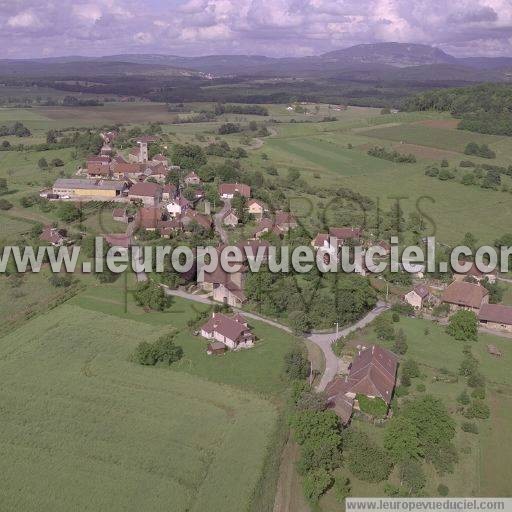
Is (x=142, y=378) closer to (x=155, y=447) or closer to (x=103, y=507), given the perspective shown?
(x=155, y=447)

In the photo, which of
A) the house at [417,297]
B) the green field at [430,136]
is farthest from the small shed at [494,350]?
the green field at [430,136]

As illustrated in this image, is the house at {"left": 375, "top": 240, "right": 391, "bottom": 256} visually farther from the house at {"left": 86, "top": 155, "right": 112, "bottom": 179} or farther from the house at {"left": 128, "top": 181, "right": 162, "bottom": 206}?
the house at {"left": 86, "top": 155, "right": 112, "bottom": 179}

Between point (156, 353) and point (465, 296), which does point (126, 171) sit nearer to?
point (156, 353)

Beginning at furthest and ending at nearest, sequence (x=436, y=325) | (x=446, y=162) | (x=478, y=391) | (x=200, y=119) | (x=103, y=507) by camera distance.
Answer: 1. (x=200, y=119)
2. (x=446, y=162)
3. (x=436, y=325)
4. (x=478, y=391)
5. (x=103, y=507)

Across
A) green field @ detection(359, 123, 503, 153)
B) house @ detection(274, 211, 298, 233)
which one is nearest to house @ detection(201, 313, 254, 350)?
house @ detection(274, 211, 298, 233)

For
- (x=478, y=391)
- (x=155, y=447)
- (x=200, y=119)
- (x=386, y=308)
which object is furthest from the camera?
(x=200, y=119)

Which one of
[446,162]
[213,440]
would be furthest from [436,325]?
[446,162]

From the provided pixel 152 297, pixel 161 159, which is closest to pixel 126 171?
pixel 161 159
